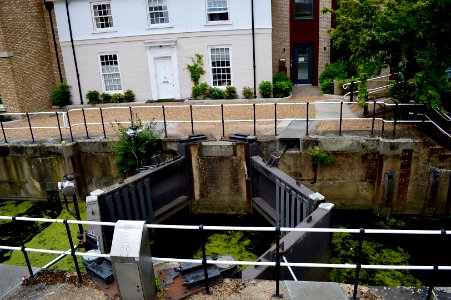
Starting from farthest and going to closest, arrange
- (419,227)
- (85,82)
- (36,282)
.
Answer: (85,82)
(419,227)
(36,282)

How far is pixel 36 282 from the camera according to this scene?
4695 mm

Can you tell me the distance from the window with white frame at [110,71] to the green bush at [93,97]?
619mm

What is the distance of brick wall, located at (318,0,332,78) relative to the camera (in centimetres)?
2109

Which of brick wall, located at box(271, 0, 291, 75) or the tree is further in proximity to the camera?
brick wall, located at box(271, 0, 291, 75)

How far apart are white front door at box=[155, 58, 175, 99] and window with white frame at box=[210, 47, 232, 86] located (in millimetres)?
2299

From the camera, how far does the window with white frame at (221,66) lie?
1923 centimetres

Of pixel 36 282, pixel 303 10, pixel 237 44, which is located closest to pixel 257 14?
pixel 237 44

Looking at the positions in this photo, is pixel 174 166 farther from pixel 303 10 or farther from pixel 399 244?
pixel 303 10

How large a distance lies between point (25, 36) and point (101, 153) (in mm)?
9875

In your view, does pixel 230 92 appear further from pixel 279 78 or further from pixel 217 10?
pixel 217 10

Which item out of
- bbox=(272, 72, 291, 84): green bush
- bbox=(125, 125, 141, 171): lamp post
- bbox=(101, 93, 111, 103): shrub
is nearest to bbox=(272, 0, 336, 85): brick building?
bbox=(272, 72, 291, 84): green bush

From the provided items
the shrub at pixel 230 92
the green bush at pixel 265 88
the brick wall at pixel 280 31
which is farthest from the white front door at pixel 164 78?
the brick wall at pixel 280 31

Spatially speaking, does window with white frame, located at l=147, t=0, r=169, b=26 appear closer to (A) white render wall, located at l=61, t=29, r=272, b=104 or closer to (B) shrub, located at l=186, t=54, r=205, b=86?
(A) white render wall, located at l=61, t=29, r=272, b=104

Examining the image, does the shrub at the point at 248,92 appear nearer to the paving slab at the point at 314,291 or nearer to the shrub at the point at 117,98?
the shrub at the point at 117,98
